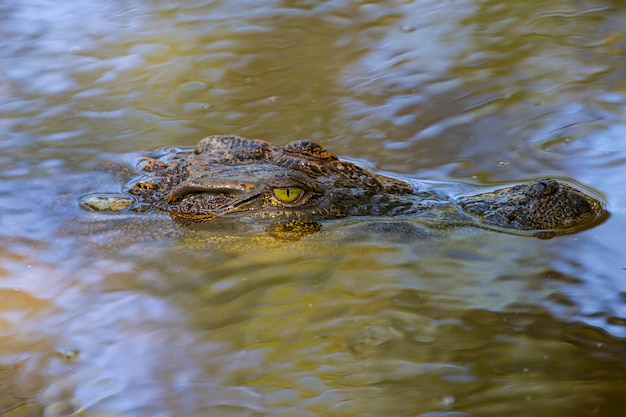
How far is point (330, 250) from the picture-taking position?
4.63 m

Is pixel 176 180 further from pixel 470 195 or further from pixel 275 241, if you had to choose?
pixel 470 195

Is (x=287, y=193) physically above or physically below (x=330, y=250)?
above

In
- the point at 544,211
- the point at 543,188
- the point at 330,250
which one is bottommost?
the point at 330,250

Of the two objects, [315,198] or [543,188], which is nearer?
[543,188]

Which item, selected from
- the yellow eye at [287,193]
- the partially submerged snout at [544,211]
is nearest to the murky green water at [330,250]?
the partially submerged snout at [544,211]

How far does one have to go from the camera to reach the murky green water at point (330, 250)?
3.62 m

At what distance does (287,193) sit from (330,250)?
48 cm

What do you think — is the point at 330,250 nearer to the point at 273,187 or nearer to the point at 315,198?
the point at 315,198

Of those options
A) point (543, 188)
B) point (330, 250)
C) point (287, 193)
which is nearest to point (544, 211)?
point (543, 188)

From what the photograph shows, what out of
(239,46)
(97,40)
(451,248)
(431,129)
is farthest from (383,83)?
(97,40)

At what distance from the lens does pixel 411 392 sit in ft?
11.4

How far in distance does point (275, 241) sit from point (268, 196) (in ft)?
1.02

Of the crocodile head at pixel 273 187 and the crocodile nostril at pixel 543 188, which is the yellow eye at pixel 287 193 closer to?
the crocodile head at pixel 273 187

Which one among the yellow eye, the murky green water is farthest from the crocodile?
the murky green water
